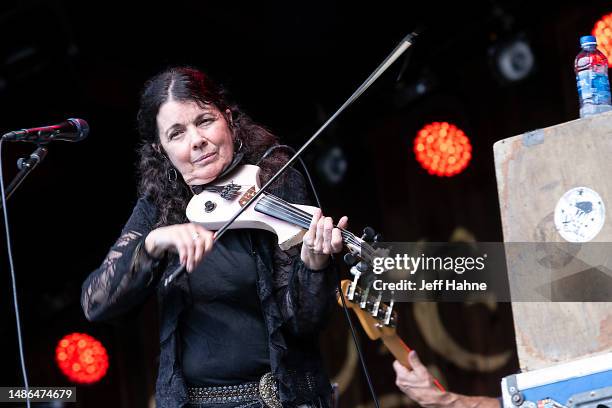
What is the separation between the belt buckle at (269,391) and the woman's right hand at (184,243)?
1.06 feet

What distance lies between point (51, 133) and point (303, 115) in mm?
2845

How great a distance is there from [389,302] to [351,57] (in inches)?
85.6

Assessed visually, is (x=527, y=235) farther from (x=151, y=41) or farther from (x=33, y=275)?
(x=33, y=275)

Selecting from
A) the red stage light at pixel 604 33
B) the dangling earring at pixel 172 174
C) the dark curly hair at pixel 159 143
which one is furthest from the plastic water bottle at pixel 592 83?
the red stage light at pixel 604 33

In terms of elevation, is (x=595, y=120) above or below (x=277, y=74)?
below

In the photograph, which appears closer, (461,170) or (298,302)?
(298,302)

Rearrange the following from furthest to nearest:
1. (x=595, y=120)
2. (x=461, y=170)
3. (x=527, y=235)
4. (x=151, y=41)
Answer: (x=461, y=170), (x=151, y=41), (x=527, y=235), (x=595, y=120)

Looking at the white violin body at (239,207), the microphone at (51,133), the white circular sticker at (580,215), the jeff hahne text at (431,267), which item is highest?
the microphone at (51,133)

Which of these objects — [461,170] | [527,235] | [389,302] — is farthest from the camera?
[461,170]

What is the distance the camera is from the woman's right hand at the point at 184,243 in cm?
169

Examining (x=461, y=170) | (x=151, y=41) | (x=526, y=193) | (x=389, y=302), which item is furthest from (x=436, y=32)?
(x=526, y=193)

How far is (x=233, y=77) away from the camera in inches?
173

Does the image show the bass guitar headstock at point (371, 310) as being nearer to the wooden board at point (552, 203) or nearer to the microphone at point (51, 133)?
the wooden board at point (552, 203)

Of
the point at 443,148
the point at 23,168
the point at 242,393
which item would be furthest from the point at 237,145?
the point at 443,148
